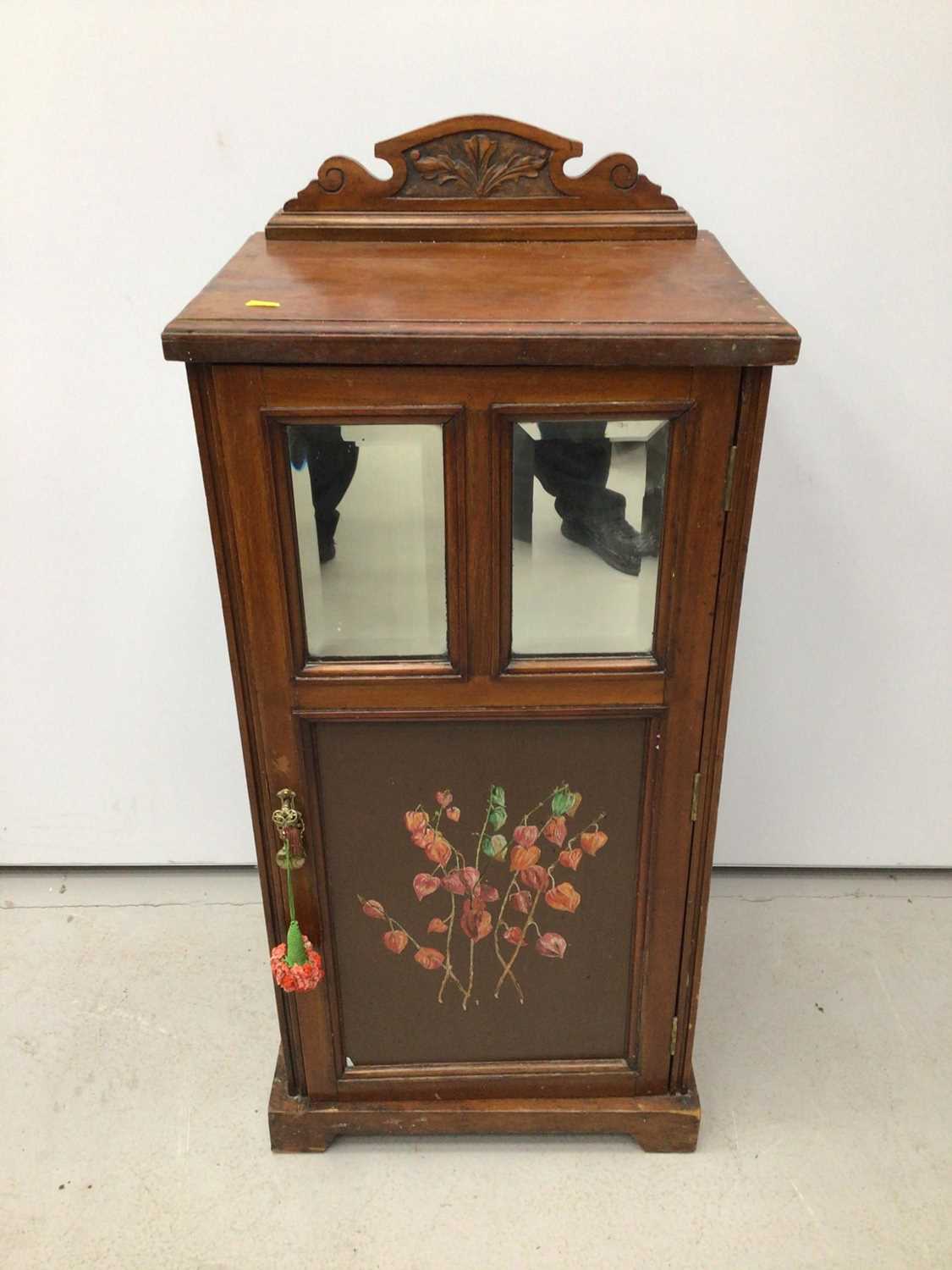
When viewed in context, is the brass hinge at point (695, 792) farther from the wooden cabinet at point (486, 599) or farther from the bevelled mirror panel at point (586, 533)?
the bevelled mirror panel at point (586, 533)

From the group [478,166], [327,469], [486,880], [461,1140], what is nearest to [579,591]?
[327,469]

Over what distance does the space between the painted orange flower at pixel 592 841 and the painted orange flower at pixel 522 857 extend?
0.18 ft

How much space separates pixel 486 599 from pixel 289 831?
14.7 inches

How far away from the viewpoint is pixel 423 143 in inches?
52.4

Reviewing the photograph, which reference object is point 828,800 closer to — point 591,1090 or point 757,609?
point 757,609

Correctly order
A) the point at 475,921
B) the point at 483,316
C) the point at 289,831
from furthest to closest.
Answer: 1. the point at 475,921
2. the point at 289,831
3. the point at 483,316

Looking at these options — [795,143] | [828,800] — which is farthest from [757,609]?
[795,143]

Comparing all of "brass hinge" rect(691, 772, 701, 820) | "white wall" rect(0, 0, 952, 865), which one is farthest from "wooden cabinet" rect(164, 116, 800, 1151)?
"white wall" rect(0, 0, 952, 865)

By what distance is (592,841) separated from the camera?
4.50ft

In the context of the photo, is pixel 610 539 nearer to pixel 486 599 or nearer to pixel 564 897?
pixel 486 599

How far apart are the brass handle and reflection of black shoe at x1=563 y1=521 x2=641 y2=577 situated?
0.45 meters

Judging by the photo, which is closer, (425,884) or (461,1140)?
(425,884)

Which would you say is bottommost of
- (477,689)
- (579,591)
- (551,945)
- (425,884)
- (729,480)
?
(551,945)

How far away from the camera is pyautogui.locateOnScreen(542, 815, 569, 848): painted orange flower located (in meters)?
1.35
